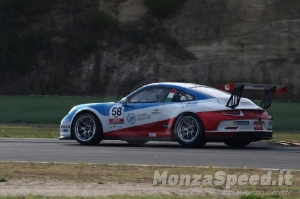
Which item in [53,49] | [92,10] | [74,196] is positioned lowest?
[74,196]

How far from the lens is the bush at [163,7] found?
36.6m

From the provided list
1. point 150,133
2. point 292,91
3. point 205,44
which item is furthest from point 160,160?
point 205,44

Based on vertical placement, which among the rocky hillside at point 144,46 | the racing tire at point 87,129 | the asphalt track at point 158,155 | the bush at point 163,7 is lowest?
the asphalt track at point 158,155

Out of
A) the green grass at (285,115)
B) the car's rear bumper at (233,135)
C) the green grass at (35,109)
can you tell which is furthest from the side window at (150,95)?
the green grass at (35,109)

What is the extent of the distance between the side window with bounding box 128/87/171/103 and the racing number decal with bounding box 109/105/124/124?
0.30m

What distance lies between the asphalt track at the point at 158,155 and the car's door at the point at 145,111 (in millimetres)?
729

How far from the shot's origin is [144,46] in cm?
3538

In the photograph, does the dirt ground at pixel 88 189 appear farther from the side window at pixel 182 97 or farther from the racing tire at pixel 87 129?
the racing tire at pixel 87 129

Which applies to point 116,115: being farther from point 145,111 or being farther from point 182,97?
point 182,97

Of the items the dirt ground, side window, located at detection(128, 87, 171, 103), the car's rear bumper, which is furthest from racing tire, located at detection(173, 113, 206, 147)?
the dirt ground

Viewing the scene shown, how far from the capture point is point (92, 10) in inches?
1483

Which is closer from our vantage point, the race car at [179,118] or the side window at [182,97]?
the race car at [179,118]

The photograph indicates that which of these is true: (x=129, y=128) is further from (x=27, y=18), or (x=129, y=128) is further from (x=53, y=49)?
(x=27, y=18)

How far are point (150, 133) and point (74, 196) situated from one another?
21.6ft
